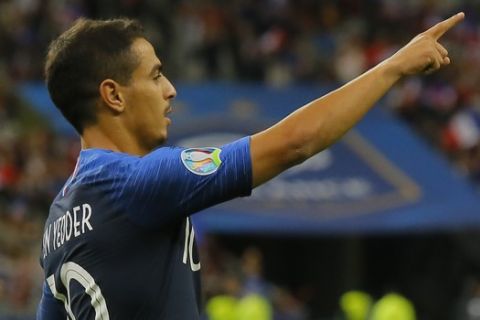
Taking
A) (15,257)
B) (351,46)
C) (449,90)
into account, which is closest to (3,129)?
(15,257)

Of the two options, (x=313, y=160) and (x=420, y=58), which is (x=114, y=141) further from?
(x=313, y=160)

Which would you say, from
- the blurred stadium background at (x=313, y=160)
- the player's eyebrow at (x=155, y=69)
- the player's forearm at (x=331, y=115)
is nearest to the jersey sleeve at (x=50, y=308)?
the player's eyebrow at (x=155, y=69)

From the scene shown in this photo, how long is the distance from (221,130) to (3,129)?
2273 millimetres

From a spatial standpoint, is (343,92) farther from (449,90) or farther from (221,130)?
(449,90)

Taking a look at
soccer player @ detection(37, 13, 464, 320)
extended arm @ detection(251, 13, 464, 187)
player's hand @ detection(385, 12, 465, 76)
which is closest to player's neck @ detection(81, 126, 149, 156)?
soccer player @ detection(37, 13, 464, 320)

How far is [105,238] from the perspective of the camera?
3.25 meters

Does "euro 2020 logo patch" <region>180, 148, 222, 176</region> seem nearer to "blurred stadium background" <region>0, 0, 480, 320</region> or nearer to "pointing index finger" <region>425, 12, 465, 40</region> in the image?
Result: "pointing index finger" <region>425, 12, 465, 40</region>

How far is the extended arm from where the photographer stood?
10.0ft

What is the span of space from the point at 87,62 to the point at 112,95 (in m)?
0.10

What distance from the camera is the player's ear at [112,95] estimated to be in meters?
Answer: 3.29

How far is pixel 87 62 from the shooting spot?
3.27 m

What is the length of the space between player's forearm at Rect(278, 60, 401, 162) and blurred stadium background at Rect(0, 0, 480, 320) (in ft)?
27.8

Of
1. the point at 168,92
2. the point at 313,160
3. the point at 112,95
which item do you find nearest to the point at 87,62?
the point at 112,95

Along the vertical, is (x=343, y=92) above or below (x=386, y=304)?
above
